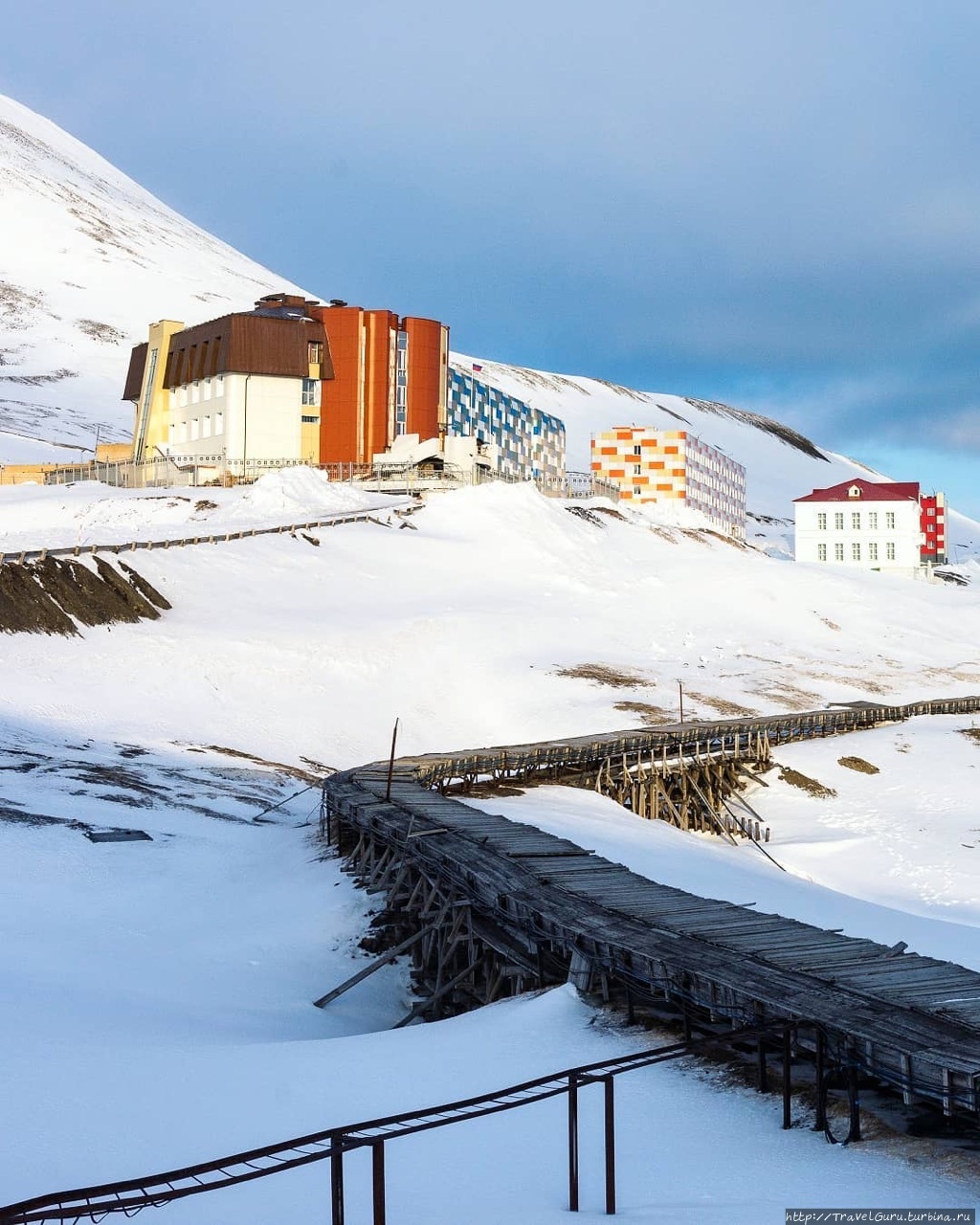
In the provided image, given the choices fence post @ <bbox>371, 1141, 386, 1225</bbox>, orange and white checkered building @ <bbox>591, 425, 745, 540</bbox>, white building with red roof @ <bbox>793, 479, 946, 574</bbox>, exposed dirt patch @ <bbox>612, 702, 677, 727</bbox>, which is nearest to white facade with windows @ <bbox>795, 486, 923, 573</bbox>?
white building with red roof @ <bbox>793, 479, 946, 574</bbox>

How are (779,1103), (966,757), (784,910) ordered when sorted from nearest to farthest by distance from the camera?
(779,1103), (784,910), (966,757)

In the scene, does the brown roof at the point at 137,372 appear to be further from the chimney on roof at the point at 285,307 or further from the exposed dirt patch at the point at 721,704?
the exposed dirt patch at the point at 721,704

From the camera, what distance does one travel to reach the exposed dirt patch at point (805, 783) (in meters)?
37.9

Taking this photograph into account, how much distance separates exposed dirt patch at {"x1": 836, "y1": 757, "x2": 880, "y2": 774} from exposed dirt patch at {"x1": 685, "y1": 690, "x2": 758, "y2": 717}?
6697 millimetres

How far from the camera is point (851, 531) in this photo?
314 feet

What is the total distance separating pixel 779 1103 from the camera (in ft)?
41.1

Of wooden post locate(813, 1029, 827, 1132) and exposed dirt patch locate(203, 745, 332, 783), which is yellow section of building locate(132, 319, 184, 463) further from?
wooden post locate(813, 1029, 827, 1132)

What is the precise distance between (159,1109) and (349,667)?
1312 inches

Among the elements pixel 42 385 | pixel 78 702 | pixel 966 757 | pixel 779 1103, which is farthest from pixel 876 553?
pixel 42 385

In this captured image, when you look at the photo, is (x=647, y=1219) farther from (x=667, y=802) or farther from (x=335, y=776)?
(x=667, y=802)

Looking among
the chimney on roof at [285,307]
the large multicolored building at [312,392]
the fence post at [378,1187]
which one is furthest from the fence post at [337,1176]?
the chimney on roof at [285,307]

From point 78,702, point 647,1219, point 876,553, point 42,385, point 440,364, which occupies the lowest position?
point 647,1219

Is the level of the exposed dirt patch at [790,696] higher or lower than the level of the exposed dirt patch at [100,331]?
lower

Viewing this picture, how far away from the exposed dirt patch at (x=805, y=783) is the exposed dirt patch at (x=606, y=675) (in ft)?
30.8
